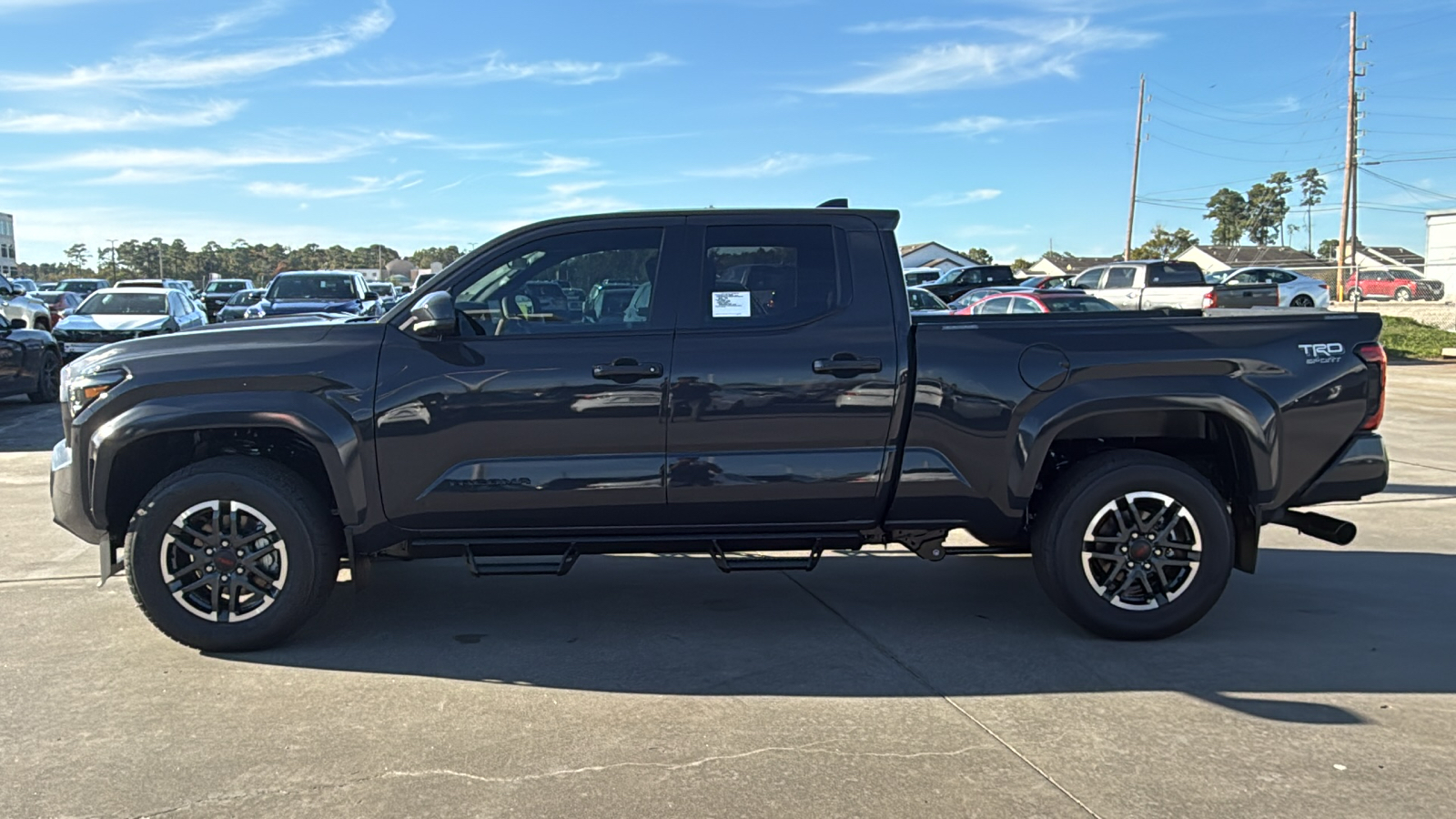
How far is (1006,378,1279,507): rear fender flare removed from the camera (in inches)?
206

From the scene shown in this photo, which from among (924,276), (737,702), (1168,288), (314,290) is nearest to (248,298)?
(314,290)

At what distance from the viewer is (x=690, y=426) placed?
5160mm

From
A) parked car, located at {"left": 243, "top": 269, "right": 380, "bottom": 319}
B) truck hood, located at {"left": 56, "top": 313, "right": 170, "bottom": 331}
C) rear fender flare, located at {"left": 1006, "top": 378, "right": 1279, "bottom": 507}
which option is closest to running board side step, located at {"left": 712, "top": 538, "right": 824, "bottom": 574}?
rear fender flare, located at {"left": 1006, "top": 378, "right": 1279, "bottom": 507}

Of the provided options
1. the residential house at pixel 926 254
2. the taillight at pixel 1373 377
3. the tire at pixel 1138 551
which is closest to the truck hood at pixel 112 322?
the tire at pixel 1138 551

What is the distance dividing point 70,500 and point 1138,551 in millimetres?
4818

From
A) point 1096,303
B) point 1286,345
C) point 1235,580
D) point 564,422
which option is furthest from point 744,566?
point 1096,303

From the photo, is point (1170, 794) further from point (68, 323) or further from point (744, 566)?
point (68, 323)

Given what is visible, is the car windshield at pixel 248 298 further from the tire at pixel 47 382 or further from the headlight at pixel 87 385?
the headlight at pixel 87 385

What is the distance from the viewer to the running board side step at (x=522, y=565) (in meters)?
5.20

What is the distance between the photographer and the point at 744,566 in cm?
532

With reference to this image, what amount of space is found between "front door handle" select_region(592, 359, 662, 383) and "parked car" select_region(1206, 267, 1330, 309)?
29.2 meters

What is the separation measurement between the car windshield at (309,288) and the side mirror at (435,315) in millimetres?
16121

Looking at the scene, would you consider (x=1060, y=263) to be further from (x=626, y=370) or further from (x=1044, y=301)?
(x=626, y=370)

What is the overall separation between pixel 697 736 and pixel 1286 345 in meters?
3.24
